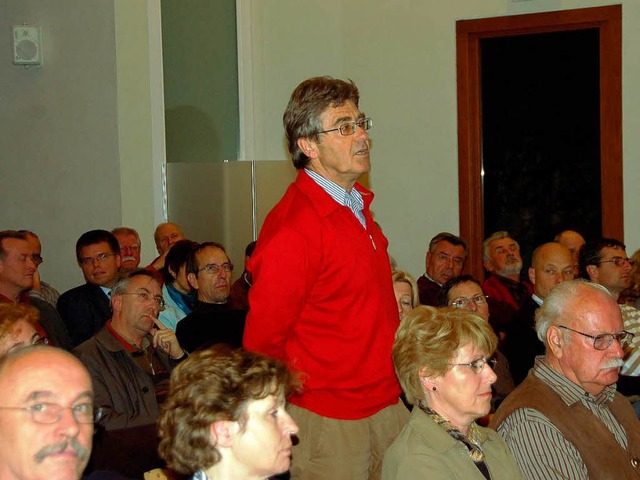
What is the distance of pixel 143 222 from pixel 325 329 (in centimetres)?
373

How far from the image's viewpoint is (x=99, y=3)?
19.7 feet

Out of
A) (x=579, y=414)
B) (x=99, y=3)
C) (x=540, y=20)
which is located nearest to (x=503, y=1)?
(x=540, y=20)

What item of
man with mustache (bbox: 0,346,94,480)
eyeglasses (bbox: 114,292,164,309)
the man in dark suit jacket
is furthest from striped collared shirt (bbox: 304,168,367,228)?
the man in dark suit jacket

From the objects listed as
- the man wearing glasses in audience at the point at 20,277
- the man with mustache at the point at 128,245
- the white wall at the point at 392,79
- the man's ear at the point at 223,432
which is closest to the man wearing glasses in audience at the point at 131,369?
the man wearing glasses in audience at the point at 20,277

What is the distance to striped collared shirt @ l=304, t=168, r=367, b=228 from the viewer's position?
280 cm

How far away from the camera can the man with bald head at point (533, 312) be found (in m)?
4.38

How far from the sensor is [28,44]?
614 cm

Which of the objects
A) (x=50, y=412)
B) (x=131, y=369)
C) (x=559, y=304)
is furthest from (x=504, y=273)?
(x=50, y=412)

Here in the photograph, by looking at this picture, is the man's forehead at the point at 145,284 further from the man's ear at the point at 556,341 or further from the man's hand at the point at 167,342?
the man's ear at the point at 556,341

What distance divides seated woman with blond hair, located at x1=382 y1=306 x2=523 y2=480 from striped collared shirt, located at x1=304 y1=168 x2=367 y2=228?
382mm

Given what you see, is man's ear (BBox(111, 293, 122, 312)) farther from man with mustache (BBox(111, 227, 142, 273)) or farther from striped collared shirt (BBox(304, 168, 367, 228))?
man with mustache (BBox(111, 227, 142, 273))

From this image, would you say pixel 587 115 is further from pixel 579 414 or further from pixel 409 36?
pixel 579 414

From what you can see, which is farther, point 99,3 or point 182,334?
point 99,3

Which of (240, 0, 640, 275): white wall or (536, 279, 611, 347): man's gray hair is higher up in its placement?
(240, 0, 640, 275): white wall
